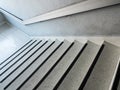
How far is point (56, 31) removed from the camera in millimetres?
3115

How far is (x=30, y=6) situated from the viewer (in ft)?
11.6

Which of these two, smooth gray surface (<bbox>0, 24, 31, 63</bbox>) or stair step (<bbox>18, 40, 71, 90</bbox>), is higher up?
smooth gray surface (<bbox>0, 24, 31, 63</bbox>)

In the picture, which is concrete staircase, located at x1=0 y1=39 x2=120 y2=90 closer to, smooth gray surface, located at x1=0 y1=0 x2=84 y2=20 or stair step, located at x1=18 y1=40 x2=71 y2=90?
stair step, located at x1=18 y1=40 x2=71 y2=90

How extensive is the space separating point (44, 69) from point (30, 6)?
1.88 metres

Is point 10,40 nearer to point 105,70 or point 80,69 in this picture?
point 80,69

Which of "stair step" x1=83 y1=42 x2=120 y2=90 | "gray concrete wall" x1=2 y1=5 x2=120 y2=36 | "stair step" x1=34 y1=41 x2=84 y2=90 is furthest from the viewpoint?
"gray concrete wall" x1=2 y1=5 x2=120 y2=36

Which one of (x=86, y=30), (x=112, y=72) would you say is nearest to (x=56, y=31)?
(x=86, y=30)

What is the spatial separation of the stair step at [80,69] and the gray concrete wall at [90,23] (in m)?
0.24

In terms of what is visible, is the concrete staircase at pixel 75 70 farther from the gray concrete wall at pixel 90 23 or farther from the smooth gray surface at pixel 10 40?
the smooth gray surface at pixel 10 40

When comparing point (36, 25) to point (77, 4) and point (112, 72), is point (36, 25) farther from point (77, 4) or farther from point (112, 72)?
point (112, 72)

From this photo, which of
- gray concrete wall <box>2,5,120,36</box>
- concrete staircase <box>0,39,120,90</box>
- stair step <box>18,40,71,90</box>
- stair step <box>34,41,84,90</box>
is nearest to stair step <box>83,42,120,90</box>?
concrete staircase <box>0,39,120,90</box>

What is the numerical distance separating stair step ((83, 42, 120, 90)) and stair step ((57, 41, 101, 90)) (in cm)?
10

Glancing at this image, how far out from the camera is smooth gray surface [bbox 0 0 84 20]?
8.73 ft

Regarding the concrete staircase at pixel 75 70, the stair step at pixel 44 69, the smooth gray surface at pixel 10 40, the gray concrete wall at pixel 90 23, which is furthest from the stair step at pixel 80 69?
the smooth gray surface at pixel 10 40
